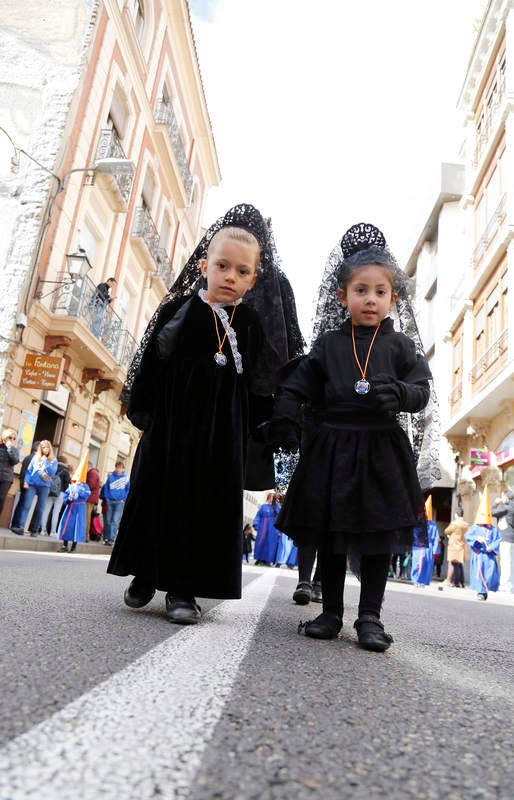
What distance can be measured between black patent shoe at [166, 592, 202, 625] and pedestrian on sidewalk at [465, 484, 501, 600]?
929 cm

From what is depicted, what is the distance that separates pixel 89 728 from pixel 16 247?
15.0 m

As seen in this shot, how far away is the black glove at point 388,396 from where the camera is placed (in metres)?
2.86

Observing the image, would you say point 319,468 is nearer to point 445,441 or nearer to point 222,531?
point 222,531

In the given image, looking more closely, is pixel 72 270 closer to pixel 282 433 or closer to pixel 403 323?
pixel 403 323

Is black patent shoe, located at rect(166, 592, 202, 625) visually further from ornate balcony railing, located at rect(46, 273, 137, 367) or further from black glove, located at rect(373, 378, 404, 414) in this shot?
ornate balcony railing, located at rect(46, 273, 137, 367)

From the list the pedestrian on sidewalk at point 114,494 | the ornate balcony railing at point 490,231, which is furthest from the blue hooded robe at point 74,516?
the ornate balcony railing at point 490,231

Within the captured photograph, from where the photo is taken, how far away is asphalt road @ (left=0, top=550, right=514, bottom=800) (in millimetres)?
895

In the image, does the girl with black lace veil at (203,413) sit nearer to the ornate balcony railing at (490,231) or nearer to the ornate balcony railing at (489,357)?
the ornate balcony railing at (489,357)

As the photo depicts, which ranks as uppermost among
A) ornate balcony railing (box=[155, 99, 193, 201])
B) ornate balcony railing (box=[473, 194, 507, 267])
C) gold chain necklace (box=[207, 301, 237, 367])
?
ornate balcony railing (box=[155, 99, 193, 201])

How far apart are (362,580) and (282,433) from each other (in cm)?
75

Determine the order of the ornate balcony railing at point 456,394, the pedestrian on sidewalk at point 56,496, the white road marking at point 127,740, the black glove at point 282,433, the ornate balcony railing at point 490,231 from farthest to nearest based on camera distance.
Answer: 1. the ornate balcony railing at point 456,394
2. the ornate balcony railing at point 490,231
3. the pedestrian on sidewalk at point 56,496
4. the black glove at point 282,433
5. the white road marking at point 127,740

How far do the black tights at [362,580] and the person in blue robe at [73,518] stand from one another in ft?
28.0

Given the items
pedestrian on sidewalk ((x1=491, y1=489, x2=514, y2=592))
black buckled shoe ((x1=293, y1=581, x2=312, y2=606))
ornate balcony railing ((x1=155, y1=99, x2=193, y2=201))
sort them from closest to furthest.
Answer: black buckled shoe ((x1=293, y1=581, x2=312, y2=606)) → pedestrian on sidewalk ((x1=491, y1=489, x2=514, y2=592)) → ornate balcony railing ((x1=155, y1=99, x2=193, y2=201))

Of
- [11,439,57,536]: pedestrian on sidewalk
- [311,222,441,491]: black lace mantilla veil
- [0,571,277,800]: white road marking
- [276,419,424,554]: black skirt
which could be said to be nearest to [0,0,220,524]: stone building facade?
[11,439,57,536]: pedestrian on sidewalk
